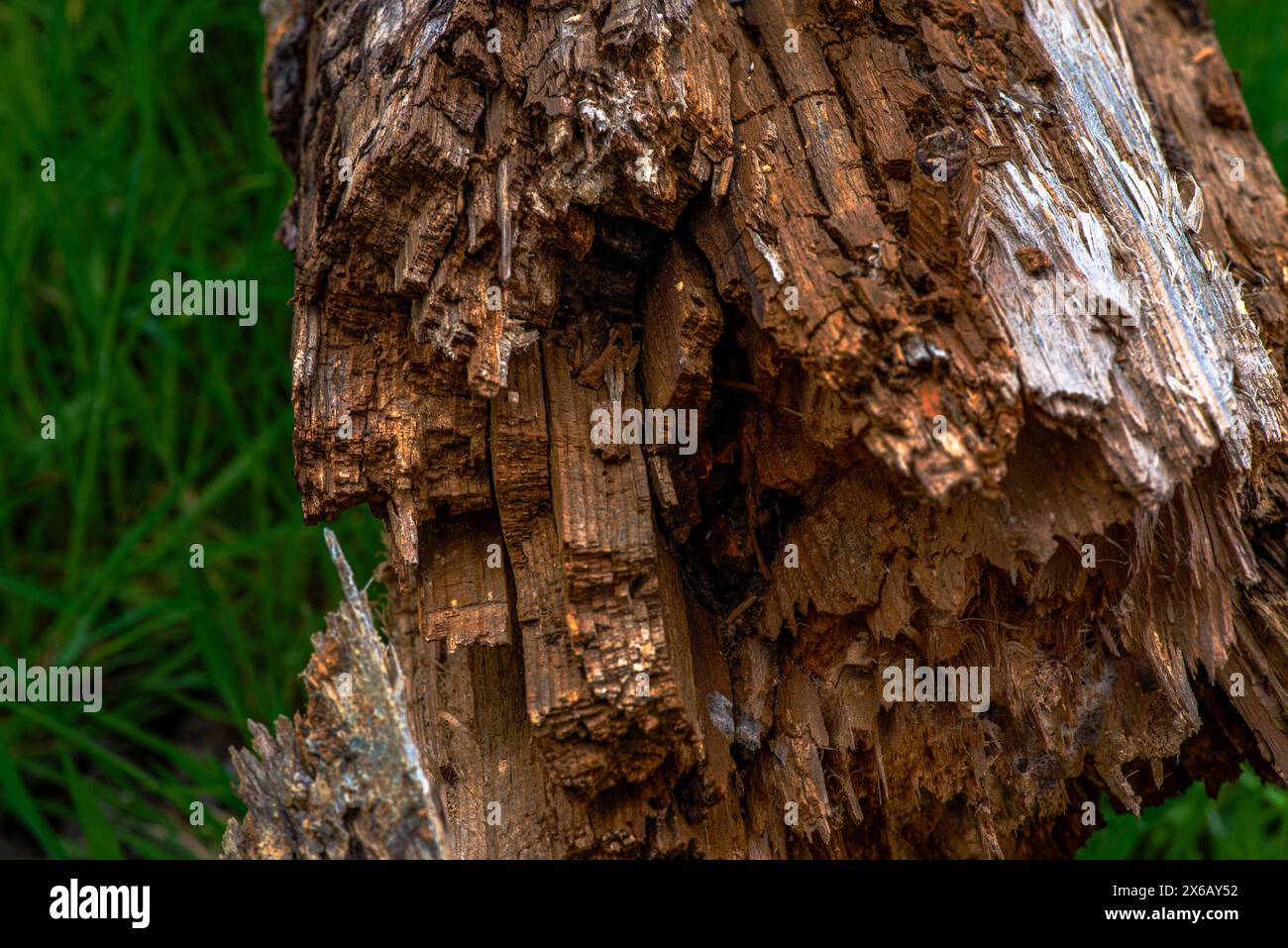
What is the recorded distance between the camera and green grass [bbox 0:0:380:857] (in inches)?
142

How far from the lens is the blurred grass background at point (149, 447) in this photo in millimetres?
3566

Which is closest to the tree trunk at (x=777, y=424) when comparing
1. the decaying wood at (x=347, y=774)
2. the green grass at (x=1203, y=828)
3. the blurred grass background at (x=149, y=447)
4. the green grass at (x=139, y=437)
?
the decaying wood at (x=347, y=774)

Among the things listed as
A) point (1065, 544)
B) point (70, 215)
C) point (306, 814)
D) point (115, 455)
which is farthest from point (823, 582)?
point (70, 215)

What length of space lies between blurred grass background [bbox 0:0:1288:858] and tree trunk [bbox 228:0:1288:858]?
1.43m

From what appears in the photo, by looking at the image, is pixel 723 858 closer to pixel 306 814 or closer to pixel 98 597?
pixel 306 814

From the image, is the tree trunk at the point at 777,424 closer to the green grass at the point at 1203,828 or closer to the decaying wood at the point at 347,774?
the decaying wood at the point at 347,774

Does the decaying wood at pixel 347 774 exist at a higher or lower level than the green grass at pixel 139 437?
lower

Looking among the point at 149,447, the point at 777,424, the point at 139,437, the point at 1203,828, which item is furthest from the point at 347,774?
the point at 1203,828

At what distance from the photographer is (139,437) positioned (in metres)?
4.09

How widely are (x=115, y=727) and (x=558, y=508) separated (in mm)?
2254

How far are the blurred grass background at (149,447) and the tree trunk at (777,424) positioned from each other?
1.43 metres

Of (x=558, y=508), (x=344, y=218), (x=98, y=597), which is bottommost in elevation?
(x=558, y=508)

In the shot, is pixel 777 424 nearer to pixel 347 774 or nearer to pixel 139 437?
pixel 347 774

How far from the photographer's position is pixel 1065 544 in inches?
85.6
